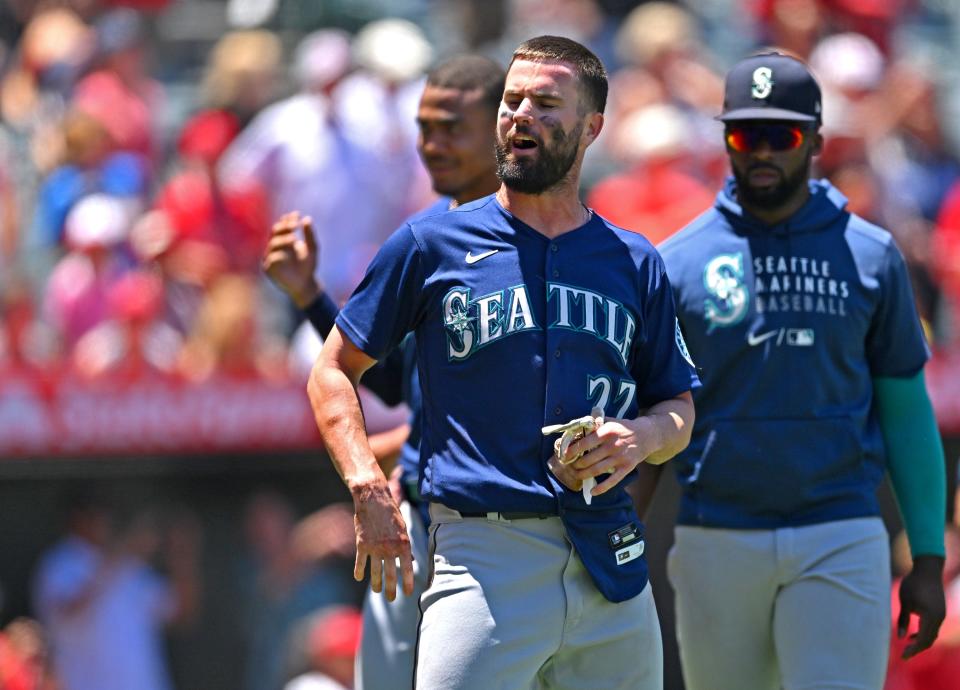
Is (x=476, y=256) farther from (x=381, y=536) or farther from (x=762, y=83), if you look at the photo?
(x=762, y=83)

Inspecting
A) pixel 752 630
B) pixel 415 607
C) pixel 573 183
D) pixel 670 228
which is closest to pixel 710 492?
pixel 752 630

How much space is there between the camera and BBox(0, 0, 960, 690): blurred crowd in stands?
27.3ft

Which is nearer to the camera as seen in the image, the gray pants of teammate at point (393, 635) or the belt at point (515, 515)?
the belt at point (515, 515)

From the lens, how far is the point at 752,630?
15.4 ft

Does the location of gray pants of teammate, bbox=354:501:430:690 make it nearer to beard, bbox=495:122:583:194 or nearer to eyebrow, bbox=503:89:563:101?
beard, bbox=495:122:583:194

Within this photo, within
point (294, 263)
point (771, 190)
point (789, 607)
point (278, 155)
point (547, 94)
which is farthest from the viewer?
point (278, 155)

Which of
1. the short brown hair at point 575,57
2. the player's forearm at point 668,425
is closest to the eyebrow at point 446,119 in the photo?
the short brown hair at point 575,57

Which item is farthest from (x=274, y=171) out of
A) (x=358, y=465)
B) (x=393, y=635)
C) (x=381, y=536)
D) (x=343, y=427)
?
(x=381, y=536)

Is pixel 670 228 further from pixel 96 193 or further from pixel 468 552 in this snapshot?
pixel 468 552

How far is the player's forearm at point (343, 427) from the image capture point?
362 cm

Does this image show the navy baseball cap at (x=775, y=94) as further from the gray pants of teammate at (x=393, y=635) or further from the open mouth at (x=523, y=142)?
the gray pants of teammate at (x=393, y=635)

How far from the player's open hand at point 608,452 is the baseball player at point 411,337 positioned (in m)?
1.09

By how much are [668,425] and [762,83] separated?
1454 mm

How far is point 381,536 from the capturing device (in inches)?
141
